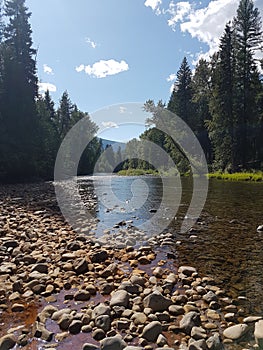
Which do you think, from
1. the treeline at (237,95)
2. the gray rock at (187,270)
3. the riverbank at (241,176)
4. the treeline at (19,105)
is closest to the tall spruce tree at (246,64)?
the treeline at (237,95)

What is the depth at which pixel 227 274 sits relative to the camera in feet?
15.1

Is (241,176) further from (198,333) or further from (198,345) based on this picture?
(198,345)

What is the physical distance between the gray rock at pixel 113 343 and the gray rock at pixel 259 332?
1318 millimetres

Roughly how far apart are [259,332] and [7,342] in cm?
254

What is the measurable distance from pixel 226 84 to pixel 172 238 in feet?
90.9

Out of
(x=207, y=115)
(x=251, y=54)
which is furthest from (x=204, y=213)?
(x=207, y=115)

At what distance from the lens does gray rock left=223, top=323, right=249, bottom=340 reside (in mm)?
2952

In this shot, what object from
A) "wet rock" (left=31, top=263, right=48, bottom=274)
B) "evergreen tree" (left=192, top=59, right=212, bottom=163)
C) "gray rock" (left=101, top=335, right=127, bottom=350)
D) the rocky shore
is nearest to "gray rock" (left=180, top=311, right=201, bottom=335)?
the rocky shore

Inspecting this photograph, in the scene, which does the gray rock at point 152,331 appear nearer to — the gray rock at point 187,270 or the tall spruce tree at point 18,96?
the gray rock at point 187,270

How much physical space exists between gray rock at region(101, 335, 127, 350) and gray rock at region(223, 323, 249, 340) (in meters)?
1.08

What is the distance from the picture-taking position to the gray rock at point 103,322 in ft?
10.3

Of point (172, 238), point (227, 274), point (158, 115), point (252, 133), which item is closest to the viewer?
point (227, 274)

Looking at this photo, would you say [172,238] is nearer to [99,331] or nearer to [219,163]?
[99,331]

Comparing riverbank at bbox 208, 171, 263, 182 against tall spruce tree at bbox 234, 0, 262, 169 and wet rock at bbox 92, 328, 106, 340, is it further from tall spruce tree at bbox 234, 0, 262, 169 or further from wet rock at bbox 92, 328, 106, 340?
wet rock at bbox 92, 328, 106, 340
